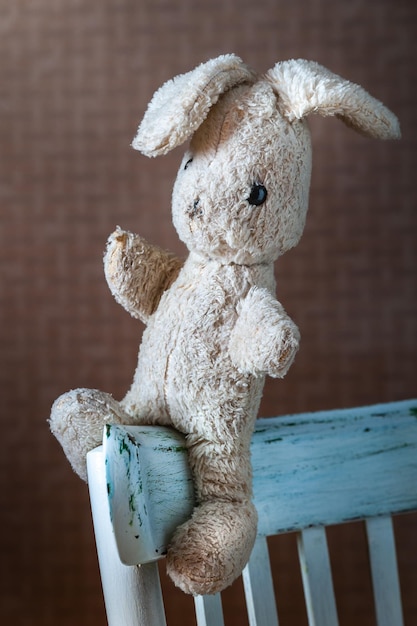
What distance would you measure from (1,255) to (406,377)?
604 millimetres

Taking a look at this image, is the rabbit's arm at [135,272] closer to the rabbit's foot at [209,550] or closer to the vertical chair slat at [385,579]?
the rabbit's foot at [209,550]

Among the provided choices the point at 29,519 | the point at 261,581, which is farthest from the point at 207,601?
the point at 29,519

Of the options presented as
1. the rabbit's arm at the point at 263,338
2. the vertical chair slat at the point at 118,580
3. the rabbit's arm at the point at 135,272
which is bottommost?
the vertical chair slat at the point at 118,580

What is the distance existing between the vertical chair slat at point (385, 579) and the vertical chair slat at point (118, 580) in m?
0.32

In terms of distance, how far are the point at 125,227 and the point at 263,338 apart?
2.16 feet

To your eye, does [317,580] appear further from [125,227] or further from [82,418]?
[125,227]

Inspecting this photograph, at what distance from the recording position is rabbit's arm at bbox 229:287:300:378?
45cm

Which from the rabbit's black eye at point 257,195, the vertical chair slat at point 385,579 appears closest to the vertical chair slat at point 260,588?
the vertical chair slat at point 385,579

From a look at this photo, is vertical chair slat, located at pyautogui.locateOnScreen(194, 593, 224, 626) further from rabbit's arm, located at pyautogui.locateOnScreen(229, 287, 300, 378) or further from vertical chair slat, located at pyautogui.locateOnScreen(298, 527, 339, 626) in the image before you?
rabbit's arm, located at pyautogui.locateOnScreen(229, 287, 300, 378)

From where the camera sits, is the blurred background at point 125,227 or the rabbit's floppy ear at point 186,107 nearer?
the rabbit's floppy ear at point 186,107

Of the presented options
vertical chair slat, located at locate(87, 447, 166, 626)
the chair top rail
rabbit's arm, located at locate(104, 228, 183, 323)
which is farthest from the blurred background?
vertical chair slat, located at locate(87, 447, 166, 626)

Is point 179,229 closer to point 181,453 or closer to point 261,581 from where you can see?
point 181,453

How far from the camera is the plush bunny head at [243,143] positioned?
497mm

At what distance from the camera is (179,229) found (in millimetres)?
528
